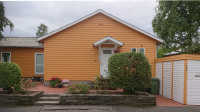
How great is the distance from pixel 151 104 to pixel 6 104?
22.4 feet

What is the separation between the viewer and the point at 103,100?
7426 millimetres

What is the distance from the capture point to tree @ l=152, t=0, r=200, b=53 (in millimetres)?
19031

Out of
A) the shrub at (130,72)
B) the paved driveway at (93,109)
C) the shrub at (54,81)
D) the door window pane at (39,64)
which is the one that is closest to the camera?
the paved driveway at (93,109)

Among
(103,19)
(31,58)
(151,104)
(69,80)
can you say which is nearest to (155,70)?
(151,104)

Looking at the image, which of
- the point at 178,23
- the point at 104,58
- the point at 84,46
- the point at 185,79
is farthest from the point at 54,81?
the point at 178,23

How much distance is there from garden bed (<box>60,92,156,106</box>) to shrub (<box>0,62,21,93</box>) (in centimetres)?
254

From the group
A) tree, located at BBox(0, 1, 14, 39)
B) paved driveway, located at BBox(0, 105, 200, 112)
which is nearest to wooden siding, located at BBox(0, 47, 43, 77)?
tree, located at BBox(0, 1, 14, 39)

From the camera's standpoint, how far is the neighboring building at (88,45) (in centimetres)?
1168

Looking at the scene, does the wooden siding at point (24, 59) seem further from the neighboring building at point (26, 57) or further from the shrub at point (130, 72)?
the shrub at point (130, 72)

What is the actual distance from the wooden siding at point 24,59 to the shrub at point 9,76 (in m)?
6.91

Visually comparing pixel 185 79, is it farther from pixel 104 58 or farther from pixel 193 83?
pixel 104 58

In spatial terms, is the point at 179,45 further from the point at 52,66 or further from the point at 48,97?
the point at 48,97

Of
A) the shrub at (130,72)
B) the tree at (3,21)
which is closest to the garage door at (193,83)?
the shrub at (130,72)

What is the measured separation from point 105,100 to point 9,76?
4856mm
